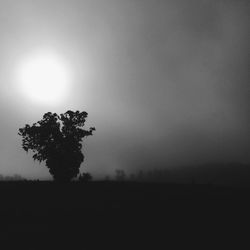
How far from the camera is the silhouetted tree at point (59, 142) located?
52.3m

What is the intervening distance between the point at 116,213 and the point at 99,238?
21.4ft

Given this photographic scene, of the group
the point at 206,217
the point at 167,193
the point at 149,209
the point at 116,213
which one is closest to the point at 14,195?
the point at 116,213

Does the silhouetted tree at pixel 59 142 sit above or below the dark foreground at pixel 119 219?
above

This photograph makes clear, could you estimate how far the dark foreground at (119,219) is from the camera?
22013 mm

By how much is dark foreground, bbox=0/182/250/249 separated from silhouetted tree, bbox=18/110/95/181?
13.3 meters

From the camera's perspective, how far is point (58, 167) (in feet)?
172

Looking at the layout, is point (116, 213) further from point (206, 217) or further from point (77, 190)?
point (77, 190)

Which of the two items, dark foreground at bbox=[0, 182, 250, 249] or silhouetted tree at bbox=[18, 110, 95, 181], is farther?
silhouetted tree at bbox=[18, 110, 95, 181]

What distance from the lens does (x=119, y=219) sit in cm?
2716

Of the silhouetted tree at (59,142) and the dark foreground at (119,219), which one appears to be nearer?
the dark foreground at (119,219)

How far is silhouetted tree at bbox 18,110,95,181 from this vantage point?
5228 centimetres

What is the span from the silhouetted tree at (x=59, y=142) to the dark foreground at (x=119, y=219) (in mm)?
13307

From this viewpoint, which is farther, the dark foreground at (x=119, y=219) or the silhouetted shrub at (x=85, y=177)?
the silhouetted shrub at (x=85, y=177)

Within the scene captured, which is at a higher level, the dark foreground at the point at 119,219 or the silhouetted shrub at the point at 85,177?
the silhouetted shrub at the point at 85,177
